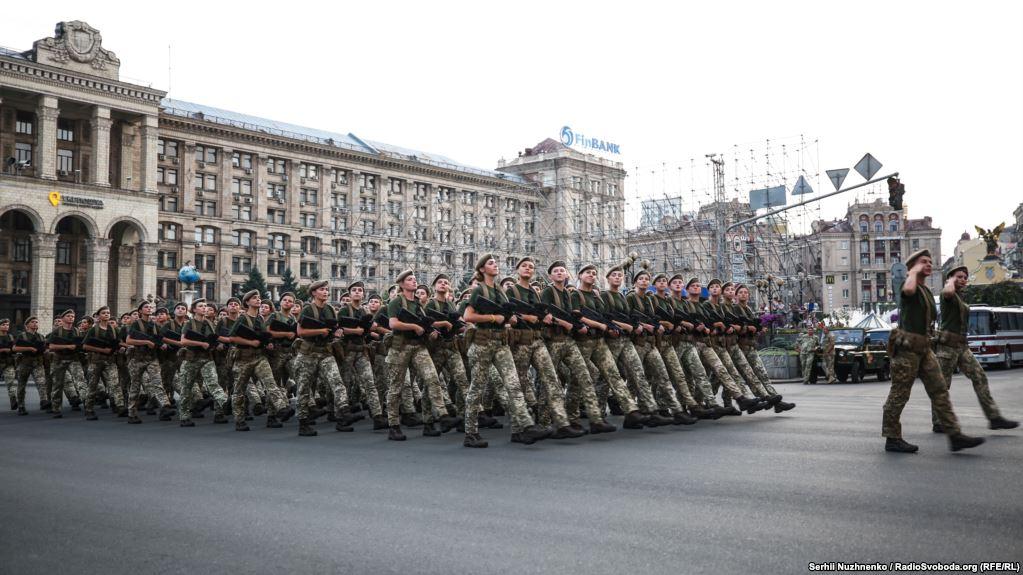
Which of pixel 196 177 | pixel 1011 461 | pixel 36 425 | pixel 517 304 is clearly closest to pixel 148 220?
pixel 196 177

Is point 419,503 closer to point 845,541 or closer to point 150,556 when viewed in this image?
point 150,556

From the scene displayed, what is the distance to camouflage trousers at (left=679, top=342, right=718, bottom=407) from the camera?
40.1ft

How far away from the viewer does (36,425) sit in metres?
14.5

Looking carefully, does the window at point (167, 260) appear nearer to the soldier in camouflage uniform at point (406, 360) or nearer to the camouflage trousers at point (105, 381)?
the camouflage trousers at point (105, 381)

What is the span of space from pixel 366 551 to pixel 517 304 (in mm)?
5441

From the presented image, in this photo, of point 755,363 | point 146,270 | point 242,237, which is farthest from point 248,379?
point 242,237

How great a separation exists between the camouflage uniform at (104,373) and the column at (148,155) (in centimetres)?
5562

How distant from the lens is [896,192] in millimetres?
21719

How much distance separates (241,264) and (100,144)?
61.8ft

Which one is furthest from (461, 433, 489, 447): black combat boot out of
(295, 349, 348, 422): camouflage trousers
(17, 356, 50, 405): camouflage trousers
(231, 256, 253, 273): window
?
(231, 256, 253, 273): window

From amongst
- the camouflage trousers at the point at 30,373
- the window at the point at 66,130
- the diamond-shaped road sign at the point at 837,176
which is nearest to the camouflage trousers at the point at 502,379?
the camouflage trousers at the point at 30,373

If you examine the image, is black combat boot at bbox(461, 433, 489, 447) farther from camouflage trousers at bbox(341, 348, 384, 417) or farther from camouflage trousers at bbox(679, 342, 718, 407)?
camouflage trousers at bbox(679, 342, 718, 407)

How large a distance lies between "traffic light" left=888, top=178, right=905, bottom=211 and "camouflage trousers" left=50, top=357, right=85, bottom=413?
18.4 meters

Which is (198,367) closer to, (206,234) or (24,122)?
(24,122)
